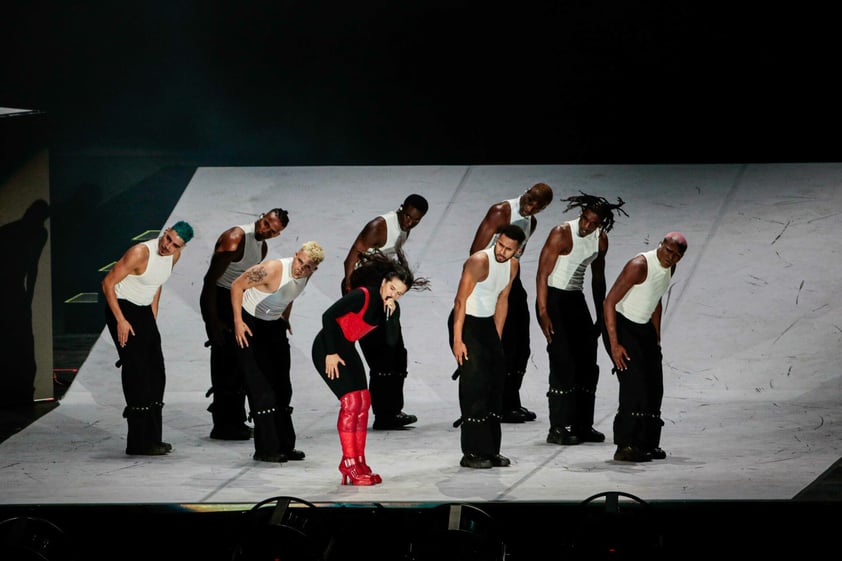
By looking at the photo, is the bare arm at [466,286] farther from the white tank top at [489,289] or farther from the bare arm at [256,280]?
the bare arm at [256,280]

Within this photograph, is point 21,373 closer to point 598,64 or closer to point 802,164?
point 598,64

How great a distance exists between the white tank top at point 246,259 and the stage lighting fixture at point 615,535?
2.91 m

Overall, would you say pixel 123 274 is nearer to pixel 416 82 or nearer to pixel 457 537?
pixel 457 537

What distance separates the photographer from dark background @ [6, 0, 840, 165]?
33.2ft

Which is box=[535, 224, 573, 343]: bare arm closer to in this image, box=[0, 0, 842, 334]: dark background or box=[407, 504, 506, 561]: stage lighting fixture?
box=[407, 504, 506, 561]: stage lighting fixture

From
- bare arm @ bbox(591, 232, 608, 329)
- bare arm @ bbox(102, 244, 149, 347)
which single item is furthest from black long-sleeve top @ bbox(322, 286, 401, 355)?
bare arm @ bbox(591, 232, 608, 329)

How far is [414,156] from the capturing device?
10.5 metres

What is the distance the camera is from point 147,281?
263 inches

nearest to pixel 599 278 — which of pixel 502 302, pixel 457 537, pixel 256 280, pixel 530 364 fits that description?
pixel 502 302

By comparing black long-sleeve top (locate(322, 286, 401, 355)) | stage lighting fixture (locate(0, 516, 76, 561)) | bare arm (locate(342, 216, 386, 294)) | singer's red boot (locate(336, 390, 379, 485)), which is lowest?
stage lighting fixture (locate(0, 516, 76, 561))

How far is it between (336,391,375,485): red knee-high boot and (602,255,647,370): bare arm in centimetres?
132

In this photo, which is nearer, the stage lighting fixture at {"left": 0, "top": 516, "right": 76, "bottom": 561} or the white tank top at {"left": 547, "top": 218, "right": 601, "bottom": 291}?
the stage lighting fixture at {"left": 0, "top": 516, "right": 76, "bottom": 561}

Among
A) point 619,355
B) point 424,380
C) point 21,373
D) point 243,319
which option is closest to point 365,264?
point 243,319

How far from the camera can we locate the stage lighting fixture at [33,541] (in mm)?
4440
